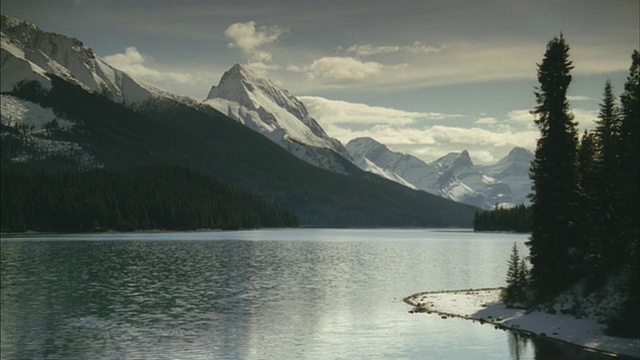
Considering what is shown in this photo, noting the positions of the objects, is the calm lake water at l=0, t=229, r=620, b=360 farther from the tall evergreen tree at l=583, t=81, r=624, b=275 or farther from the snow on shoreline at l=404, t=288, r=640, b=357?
the tall evergreen tree at l=583, t=81, r=624, b=275

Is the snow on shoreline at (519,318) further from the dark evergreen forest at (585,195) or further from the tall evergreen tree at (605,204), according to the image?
the tall evergreen tree at (605,204)

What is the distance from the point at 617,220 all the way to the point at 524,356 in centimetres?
1731

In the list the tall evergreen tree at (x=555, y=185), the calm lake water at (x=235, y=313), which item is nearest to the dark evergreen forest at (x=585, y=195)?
the tall evergreen tree at (x=555, y=185)

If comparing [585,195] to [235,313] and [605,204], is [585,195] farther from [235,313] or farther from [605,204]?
[235,313]

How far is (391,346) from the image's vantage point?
4847 cm

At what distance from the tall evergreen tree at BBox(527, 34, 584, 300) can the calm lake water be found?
10.2 metres

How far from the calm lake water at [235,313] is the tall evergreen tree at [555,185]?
10.2 meters

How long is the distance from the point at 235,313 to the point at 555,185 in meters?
32.4

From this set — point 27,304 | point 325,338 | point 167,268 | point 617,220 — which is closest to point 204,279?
point 167,268

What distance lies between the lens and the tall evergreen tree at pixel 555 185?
2431 inches

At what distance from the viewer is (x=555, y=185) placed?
62031mm

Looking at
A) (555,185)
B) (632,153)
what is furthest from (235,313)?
(632,153)

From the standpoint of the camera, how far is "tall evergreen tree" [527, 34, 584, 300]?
6175 centimetres

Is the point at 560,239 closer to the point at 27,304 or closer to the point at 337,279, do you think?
the point at 337,279
